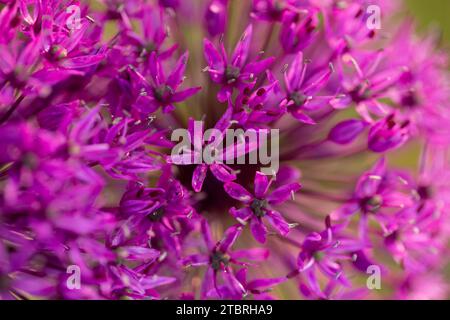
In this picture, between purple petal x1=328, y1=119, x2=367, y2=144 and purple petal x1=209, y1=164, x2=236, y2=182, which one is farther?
purple petal x1=328, y1=119, x2=367, y2=144

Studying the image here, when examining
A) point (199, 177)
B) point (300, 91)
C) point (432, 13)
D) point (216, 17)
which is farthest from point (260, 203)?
point (432, 13)

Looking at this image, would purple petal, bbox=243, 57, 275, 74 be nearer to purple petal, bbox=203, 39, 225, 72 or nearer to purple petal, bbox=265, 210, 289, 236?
purple petal, bbox=203, 39, 225, 72

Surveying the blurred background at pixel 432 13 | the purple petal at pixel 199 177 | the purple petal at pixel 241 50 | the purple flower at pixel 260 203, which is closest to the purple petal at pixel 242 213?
the purple flower at pixel 260 203

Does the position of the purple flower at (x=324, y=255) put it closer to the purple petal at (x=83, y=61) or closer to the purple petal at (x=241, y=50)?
the purple petal at (x=241, y=50)

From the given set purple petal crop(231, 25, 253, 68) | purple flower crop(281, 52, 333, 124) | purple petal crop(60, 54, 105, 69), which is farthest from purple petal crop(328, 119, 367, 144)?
purple petal crop(60, 54, 105, 69)

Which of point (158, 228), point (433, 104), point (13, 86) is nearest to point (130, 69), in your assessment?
point (13, 86)

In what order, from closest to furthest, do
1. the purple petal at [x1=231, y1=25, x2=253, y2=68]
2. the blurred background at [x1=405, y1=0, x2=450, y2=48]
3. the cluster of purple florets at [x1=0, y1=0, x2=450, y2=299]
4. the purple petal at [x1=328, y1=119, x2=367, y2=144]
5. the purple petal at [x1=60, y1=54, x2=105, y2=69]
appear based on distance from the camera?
the cluster of purple florets at [x1=0, y1=0, x2=450, y2=299]
the purple petal at [x1=60, y1=54, x2=105, y2=69]
the purple petal at [x1=231, y1=25, x2=253, y2=68]
the purple petal at [x1=328, y1=119, x2=367, y2=144]
the blurred background at [x1=405, y1=0, x2=450, y2=48]

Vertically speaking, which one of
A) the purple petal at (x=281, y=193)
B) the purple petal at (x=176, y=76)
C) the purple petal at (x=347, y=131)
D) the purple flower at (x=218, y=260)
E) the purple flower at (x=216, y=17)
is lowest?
the purple flower at (x=218, y=260)

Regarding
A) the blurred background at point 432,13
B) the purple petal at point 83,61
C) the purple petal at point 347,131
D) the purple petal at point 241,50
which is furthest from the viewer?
the blurred background at point 432,13

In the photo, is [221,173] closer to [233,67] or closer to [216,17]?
[233,67]
